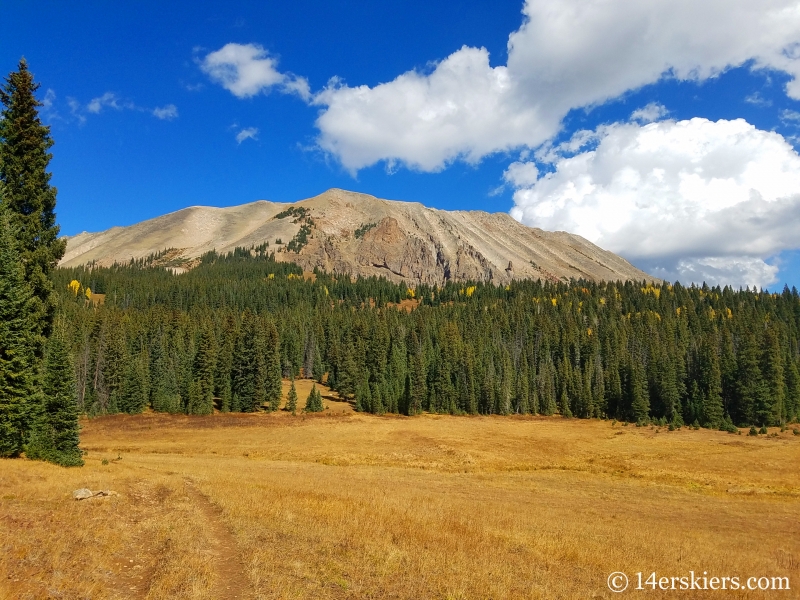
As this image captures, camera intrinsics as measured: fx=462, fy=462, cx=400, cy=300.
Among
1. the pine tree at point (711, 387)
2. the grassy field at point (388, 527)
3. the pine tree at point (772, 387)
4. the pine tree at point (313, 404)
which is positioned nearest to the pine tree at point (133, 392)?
the pine tree at point (313, 404)

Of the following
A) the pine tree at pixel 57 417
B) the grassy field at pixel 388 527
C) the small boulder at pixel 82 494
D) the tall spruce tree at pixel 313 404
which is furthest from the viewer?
the tall spruce tree at pixel 313 404

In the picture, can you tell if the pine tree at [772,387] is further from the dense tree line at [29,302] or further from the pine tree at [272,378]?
the dense tree line at [29,302]

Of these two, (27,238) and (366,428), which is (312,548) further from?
(366,428)

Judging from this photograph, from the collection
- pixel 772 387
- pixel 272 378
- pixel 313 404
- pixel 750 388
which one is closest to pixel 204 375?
pixel 272 378

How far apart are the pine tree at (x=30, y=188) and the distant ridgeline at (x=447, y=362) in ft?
136

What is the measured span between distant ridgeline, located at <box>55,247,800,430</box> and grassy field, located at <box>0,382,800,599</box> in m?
40.8

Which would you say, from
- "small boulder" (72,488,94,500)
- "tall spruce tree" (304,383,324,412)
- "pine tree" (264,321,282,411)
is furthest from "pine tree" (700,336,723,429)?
"small boulder" (72,488,94,500)

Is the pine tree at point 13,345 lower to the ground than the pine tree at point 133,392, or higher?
higher

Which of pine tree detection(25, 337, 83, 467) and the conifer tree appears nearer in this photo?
pine tree detection(25, 337, 83, 467)

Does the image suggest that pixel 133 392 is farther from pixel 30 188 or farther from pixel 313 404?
pixel 30 188

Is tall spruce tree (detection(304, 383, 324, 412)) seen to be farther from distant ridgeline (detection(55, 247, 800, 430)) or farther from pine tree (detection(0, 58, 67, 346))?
pine tree (detection(0, 58, 67, 346))

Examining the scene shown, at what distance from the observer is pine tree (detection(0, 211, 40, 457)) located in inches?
857

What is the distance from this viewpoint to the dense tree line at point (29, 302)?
72.2 feet

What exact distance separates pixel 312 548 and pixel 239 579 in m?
3.07
